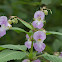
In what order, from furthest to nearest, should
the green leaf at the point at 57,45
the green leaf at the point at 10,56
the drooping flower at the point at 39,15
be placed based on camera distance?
1. the green leaf at the point at 57,45
2. the drooping flower at the point at 39,15
3. the green leaf at the point at 10,56

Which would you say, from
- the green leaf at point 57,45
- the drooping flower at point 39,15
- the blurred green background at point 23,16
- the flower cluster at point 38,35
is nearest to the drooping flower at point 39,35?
the flower cluster at point 38,35

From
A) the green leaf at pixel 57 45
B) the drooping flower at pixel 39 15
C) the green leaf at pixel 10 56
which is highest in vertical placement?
the drooping flower at pixel 39 15

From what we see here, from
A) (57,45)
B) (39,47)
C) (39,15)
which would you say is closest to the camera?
(39,47)

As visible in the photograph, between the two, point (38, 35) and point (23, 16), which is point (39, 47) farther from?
point (23, 16)

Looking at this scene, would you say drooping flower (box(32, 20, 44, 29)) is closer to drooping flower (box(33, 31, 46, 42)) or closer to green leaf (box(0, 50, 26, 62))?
drooping flower (box(33, 31, 46, 42))

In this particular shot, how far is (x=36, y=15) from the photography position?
1.84 metres

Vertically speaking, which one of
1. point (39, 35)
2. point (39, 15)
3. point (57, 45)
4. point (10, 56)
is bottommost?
point (57, 45)

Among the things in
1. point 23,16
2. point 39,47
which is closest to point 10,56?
point 39,47

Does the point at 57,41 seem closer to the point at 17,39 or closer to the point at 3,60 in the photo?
the point at 17,39

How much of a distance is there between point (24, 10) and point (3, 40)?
2.33ft

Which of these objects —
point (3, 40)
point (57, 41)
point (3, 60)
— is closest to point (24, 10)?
point (3, 40)

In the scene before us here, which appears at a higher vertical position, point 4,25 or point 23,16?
point 4,25

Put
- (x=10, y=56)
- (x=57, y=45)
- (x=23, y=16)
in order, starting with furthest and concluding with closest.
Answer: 1. (x=23, y=16)
2. (x=57, y=45)
3. (x=10, y=56)

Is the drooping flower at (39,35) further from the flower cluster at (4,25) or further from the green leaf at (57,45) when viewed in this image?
the green leaf at (57,45)
